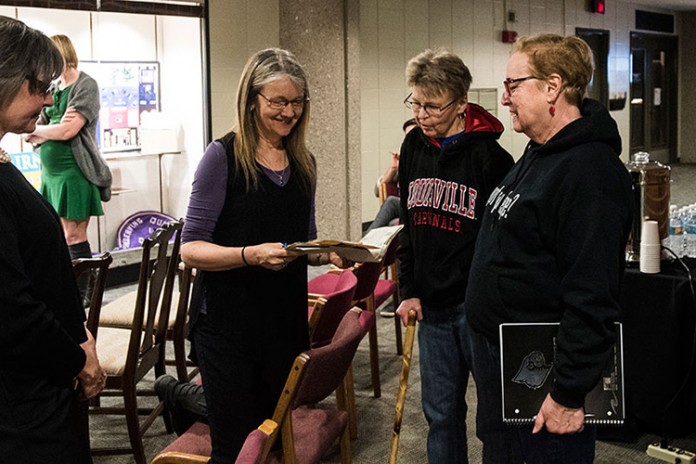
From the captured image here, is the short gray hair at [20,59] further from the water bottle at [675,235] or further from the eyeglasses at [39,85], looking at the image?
the water bottle at [675,235]

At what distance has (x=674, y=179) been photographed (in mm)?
13500

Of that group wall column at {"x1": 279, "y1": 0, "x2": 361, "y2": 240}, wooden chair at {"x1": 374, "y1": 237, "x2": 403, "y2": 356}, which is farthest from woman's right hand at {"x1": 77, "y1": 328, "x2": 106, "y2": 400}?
wall column at {"x1": 279, "y1": 0, "x2": 361, "y2": 240}

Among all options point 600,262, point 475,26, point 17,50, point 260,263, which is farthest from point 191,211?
point 475,26

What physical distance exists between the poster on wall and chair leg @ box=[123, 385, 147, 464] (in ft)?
12.3

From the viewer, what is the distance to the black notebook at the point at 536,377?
6.25 feet

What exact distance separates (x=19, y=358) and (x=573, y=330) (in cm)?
113

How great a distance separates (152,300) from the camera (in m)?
3.45

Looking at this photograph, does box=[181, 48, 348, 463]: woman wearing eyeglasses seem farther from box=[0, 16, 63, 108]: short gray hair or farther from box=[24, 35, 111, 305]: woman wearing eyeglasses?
box=[24, 35, 111, 305]: woman wearing eyeglasses

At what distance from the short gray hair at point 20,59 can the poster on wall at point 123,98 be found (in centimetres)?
482

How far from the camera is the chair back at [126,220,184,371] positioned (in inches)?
126

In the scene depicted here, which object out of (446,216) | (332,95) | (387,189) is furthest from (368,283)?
(332,95)

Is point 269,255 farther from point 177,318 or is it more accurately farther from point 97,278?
point 177,318

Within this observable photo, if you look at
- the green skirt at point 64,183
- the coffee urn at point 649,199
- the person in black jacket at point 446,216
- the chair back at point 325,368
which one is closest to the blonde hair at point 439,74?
the person in black jacket at point 446,216

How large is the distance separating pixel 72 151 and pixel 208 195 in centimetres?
348
